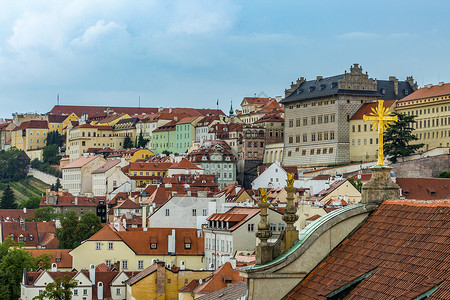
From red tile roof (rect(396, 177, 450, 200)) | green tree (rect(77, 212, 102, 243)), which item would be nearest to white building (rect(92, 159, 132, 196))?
green tree (rect(77, 212, 102, 243))

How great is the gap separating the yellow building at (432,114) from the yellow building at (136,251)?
50.8m

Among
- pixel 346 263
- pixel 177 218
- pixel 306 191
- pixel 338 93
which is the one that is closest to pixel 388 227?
pixel 346 263

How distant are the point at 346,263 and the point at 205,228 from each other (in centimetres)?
6523

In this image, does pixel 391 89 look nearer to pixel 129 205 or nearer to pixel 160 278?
pixel 129 205

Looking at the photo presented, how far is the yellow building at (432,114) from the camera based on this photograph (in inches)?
4707

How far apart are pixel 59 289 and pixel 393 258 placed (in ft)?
161

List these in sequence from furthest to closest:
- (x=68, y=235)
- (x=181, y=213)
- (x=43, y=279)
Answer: (x=68, y=235) < (x=181, y=213) < (x=43, y=279)

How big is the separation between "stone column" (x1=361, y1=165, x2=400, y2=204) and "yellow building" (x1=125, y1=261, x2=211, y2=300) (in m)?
44.4

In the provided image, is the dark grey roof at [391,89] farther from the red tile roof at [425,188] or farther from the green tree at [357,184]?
the red tile roof at [425,188]

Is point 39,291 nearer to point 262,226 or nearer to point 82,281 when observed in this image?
point 82,281

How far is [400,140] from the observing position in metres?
118

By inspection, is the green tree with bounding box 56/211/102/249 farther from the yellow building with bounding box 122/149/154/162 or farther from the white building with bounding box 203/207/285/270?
the yellow building with bounding box 122/149/154/162

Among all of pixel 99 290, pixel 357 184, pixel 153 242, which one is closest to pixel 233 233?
pixel 153 242

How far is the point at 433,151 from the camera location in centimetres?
11406
